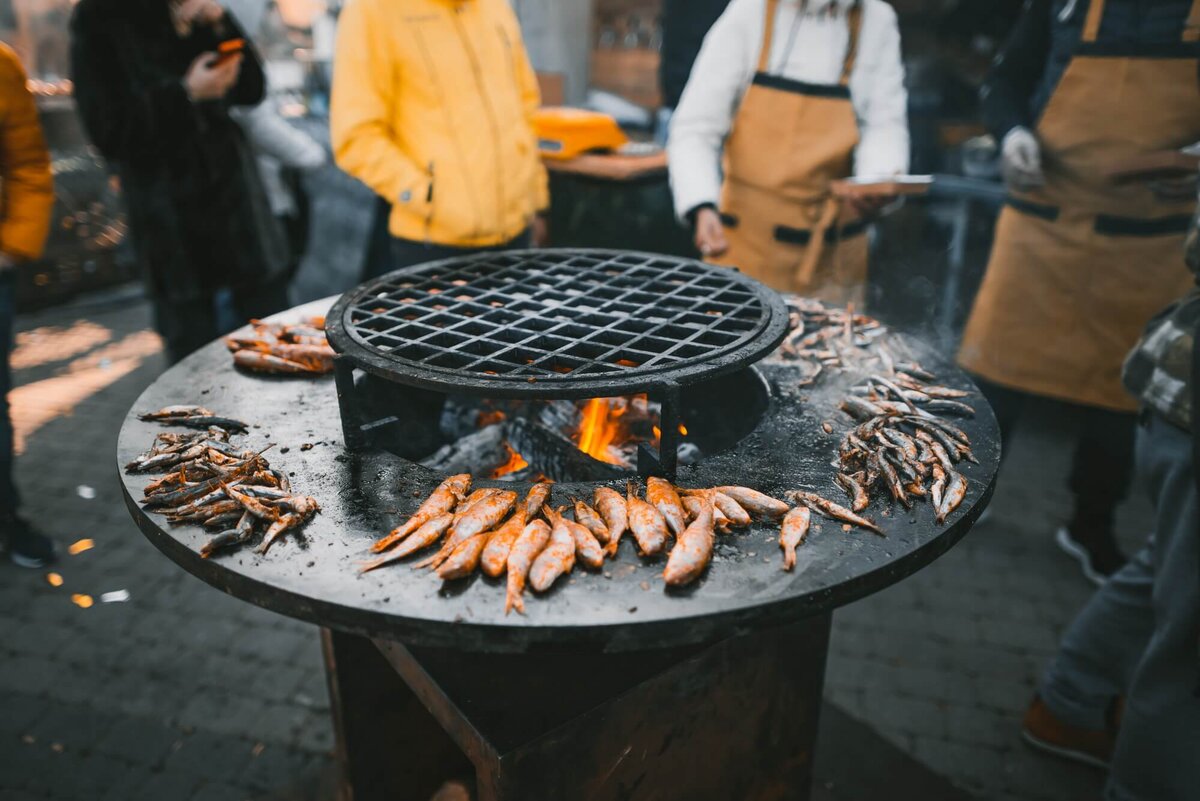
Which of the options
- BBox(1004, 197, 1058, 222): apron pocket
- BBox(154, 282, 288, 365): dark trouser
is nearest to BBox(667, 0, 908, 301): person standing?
BBox(1004, 197, 1058, 222): apron pocket

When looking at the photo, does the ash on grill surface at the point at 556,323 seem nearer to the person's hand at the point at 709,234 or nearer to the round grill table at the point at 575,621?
the round grill table at the point at 575,621

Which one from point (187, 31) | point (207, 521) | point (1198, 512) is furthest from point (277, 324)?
point (1198, 512)

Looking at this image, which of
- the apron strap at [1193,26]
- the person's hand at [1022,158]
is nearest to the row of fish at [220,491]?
the person's hand at [1022,158]

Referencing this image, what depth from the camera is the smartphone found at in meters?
3.70

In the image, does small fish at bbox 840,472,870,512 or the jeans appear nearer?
small fish at bbox 840,472,870,512

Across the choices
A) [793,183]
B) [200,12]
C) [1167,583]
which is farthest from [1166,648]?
[200,12]

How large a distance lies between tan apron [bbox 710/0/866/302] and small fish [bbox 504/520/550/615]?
108 inches

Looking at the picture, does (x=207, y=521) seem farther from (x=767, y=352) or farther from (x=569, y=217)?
(x=569, y=217)

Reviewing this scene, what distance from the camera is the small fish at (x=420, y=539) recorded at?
155 centimetres

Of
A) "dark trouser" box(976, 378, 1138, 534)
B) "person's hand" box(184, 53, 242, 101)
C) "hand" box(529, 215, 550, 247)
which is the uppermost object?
"person's hand" box(184, 53, 242, 101)

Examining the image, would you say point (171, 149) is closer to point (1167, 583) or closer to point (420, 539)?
Result: point (420, 539)

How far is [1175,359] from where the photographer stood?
235 cm

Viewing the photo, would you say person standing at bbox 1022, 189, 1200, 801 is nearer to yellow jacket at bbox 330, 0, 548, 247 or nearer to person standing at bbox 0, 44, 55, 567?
yellow jacket at bbox 330, 0, 548, 247

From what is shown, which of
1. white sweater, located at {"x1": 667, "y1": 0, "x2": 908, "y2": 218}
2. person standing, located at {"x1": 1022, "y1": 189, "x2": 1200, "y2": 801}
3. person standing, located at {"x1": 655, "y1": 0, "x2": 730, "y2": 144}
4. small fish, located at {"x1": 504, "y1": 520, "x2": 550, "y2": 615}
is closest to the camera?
small fish, located at {"x1": 504, "y1": 520, "x2": 550, "y2": 615}
